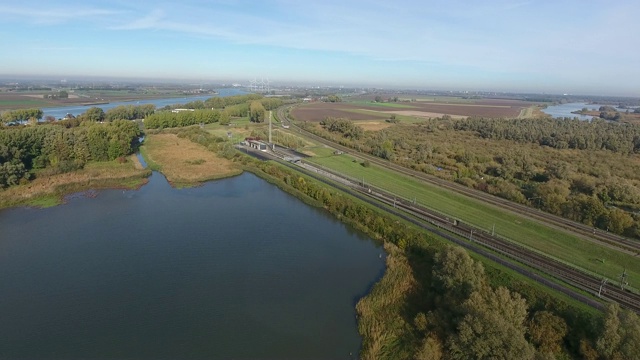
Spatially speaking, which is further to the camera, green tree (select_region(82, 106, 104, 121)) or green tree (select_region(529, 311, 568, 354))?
green tree (select_region(82, 106, 104, 121))

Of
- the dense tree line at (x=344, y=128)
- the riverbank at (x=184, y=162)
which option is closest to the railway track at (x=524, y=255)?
the riverbank at (x=184, y=162)

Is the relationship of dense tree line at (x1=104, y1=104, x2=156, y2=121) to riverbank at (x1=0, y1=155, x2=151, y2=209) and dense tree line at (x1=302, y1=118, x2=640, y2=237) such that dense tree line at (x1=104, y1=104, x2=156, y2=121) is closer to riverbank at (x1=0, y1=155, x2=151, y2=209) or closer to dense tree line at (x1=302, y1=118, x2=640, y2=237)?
dense tree line at (x1=302, y1=118, x2=640, y2=237)

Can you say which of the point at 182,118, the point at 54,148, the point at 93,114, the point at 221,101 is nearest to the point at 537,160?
the point at 54,148

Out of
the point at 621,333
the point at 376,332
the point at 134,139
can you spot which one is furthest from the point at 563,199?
the point at 134,139

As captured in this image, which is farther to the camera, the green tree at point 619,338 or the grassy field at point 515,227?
the grassy field at point 515,227

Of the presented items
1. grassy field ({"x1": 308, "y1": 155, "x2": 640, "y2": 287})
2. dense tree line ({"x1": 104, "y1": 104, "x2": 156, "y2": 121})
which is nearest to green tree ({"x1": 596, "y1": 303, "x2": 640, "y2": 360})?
grassy field ({"x1": 308, "y1": 155, "x2": 640, "y2": 287})

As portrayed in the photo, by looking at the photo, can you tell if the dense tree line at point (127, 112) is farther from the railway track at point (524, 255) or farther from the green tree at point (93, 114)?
the railway track at point (524, 255)

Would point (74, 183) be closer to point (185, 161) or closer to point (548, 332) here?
point (185, 161)
